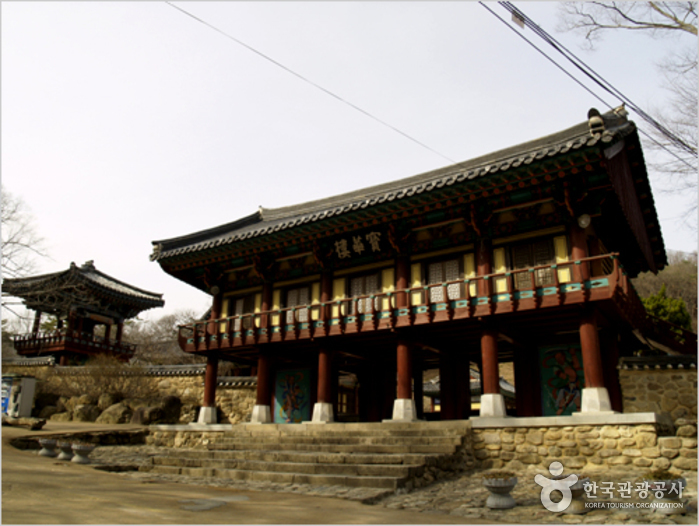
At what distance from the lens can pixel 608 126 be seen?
47.2 ft

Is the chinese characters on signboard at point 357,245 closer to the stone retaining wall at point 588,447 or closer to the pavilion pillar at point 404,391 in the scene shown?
the pavilion pillar at point 404,391

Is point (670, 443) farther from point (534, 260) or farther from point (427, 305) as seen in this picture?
point (427, 305)

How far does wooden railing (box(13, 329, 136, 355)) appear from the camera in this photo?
119ft

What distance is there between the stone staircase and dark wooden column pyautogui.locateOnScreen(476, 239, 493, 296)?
3863 mm

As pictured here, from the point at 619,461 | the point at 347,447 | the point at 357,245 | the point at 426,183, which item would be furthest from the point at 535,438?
the point at 357,245

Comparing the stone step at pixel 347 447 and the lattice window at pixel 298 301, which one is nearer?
the stone step at pixel 347 447

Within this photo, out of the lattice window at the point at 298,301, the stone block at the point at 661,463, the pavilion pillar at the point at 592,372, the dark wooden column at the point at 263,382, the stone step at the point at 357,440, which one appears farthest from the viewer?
the dark wooden column at the point at 263,382

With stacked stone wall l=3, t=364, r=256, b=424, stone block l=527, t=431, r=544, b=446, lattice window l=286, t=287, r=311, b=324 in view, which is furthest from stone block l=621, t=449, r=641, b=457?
stacked stone wall l=3, t=364, r=256, b=424

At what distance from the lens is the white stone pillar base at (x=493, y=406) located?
13.5m

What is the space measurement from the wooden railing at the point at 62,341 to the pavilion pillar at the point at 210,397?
20658mm

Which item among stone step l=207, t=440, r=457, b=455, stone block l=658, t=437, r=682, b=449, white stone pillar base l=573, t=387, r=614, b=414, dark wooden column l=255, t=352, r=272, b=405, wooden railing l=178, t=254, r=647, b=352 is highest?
wooden railing l=178, t=254, r=647, b=352

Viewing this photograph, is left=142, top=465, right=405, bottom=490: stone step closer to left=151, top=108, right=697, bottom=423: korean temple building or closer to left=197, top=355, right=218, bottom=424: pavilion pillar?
left=151, top=108, right=697, bottom=423: korean temple building

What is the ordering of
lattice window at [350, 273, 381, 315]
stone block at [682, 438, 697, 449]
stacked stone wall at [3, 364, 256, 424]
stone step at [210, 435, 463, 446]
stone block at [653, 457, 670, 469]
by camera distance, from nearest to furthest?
1. stone block at [682, 438, 697, 449]
2. stone block at [653, 457, 670, 469]
3. stone step at [210, 435, 463, 446]
4. lattice window at [350, 273, 381, 315]
5. stacked stone wall at [3, 364, 256, 424]

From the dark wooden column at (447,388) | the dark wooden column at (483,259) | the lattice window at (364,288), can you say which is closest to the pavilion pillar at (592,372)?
the dark wooden column at (483,259)
